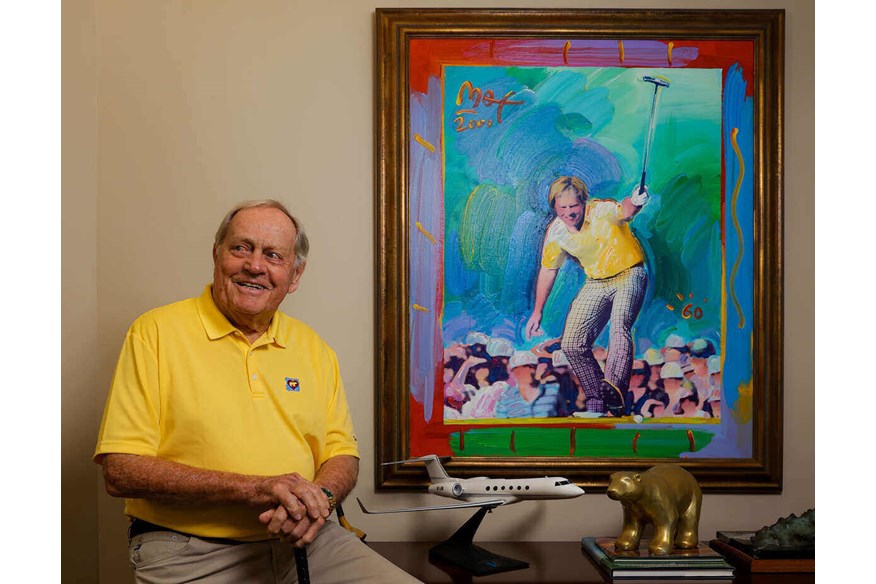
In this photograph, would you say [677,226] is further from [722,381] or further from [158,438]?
[158,438]

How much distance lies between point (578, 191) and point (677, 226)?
0.34 m

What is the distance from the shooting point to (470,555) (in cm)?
221

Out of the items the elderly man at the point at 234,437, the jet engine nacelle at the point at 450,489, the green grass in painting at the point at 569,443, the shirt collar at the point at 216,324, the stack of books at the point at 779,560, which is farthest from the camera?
the green grass in painting at the point at 569,443

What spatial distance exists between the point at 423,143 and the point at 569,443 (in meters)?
1.05

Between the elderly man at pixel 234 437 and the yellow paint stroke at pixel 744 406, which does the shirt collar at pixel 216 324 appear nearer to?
the elderly man at pixel 234 437

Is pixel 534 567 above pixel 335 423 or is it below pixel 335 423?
below

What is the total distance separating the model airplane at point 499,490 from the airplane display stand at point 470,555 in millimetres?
36

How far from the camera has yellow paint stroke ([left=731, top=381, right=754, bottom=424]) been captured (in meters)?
2.50

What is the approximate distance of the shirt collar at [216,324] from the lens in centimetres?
200

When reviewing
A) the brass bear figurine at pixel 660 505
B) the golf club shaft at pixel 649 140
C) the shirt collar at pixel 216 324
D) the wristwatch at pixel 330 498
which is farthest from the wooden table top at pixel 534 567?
the golf club shaft at pixel 649 140

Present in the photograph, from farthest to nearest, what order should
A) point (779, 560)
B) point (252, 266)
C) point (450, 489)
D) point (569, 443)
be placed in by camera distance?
point (569, 443) < point (450, 489) < point (779, 560) < point (252, 266)

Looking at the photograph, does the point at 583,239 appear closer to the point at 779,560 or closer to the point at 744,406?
the point at 744,406

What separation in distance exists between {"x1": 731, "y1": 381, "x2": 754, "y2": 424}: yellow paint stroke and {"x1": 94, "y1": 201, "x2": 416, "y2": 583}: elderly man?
1.21 m

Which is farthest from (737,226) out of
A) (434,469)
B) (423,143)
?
(434,469)
